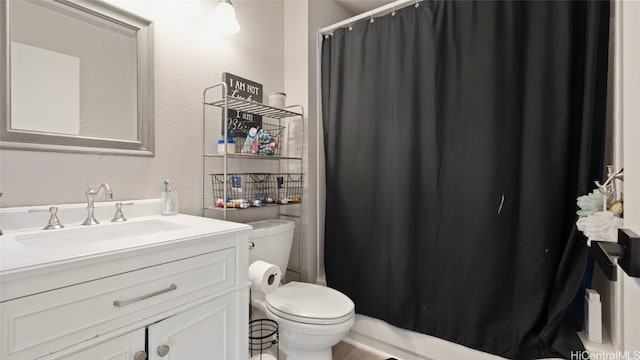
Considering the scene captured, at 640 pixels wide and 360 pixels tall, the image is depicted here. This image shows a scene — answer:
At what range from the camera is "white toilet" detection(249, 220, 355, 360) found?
1318mm

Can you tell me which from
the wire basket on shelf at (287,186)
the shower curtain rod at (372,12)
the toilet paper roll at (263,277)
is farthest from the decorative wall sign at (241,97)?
the toilet paper roll at (263,277)

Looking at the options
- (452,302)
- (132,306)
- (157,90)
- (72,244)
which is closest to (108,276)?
(132,306)

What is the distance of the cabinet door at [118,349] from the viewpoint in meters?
0.71

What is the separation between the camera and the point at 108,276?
0.74 metres

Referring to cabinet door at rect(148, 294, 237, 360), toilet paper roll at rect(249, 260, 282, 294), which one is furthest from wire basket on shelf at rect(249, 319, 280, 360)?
cabinet door at rect(148, 294, 237, 360)

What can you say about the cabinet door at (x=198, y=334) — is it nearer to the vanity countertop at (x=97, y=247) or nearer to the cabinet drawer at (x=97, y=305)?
the cabinet drawer at (x=97, y=305)

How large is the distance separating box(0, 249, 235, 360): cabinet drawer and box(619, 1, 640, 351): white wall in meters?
1.02

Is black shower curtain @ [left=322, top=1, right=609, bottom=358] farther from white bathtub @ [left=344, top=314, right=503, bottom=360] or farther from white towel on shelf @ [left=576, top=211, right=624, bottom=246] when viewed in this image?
white towel on shelf @ [left=576, top=211, right=624, bottom=246]

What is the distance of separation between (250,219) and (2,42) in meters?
1.28

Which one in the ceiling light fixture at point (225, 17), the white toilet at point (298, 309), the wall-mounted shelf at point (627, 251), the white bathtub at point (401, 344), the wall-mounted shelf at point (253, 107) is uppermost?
the ceiling light fixture at point (225, 17)

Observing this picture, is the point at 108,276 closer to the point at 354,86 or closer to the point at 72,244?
the point at 72,244

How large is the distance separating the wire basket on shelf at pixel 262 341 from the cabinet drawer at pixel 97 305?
718mm

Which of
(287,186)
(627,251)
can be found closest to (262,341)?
(287,186)

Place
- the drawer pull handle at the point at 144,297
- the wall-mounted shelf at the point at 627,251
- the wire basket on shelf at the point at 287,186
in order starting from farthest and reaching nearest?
the wire basket on shelf at the point at 287,186, the drawer pull handle at the point at 144,297, the wall-mounted shelf at the point at 627,251
